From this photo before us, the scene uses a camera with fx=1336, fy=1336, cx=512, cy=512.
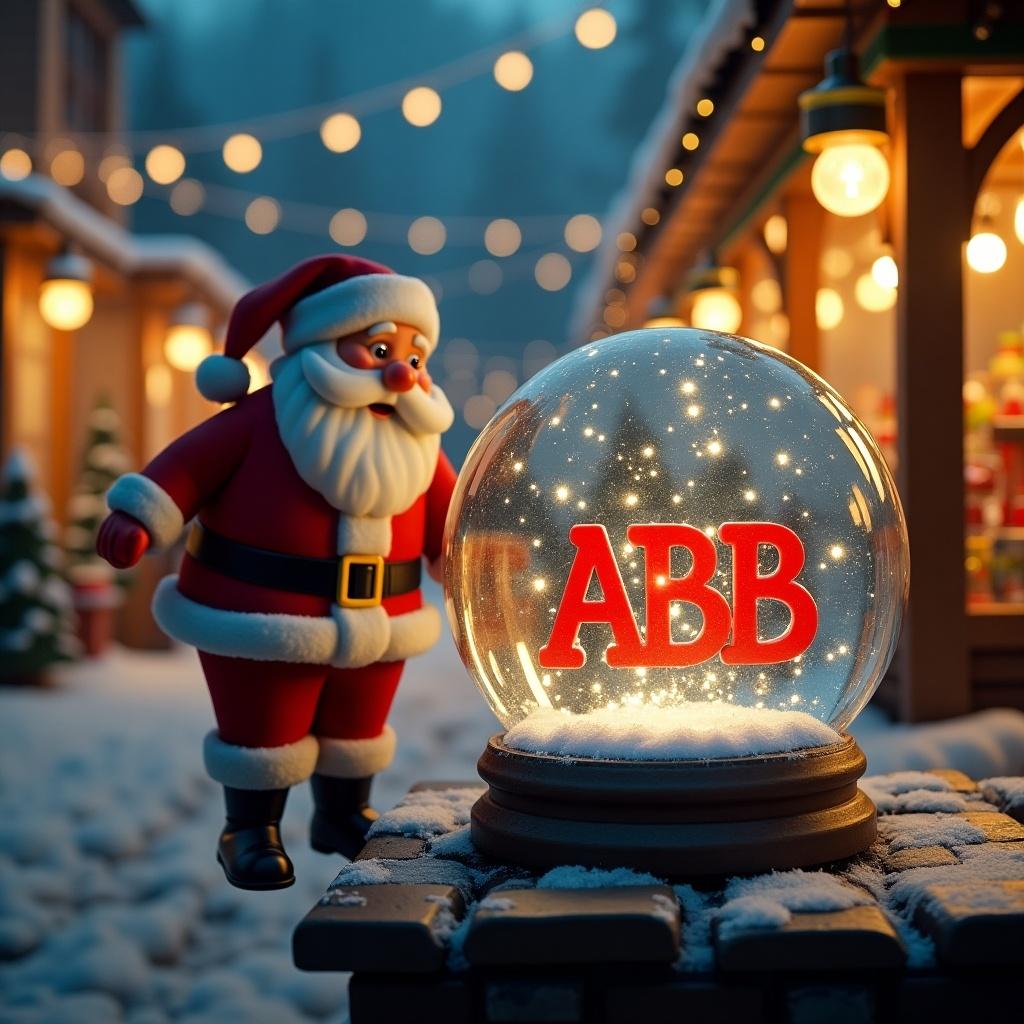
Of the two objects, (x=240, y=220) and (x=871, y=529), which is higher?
(x=240, y=220)

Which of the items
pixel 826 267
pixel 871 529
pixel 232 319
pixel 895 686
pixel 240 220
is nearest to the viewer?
pixel 871 529

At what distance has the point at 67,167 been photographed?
595 inches

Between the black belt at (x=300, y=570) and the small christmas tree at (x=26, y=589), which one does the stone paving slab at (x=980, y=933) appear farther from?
the small christmas tree at (x=26, y=589)

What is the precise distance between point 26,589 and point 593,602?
836cm

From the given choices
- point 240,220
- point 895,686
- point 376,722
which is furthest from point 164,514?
point 240,220

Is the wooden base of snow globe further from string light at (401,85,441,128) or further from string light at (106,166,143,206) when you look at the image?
string light at (106,166,143,206)

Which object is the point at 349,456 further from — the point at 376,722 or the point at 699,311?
the point at 699,311

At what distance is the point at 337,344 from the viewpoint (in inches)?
126

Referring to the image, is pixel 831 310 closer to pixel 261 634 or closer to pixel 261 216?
pixel 261 634

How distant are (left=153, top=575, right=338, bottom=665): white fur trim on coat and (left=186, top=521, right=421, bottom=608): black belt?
71mm

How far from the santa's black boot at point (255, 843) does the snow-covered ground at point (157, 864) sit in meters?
1.23

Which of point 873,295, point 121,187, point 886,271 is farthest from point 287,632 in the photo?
point 121,187

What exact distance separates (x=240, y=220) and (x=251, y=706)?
1764 inches

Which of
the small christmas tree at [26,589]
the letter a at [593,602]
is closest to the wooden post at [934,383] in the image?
the letter a at [593,602]
